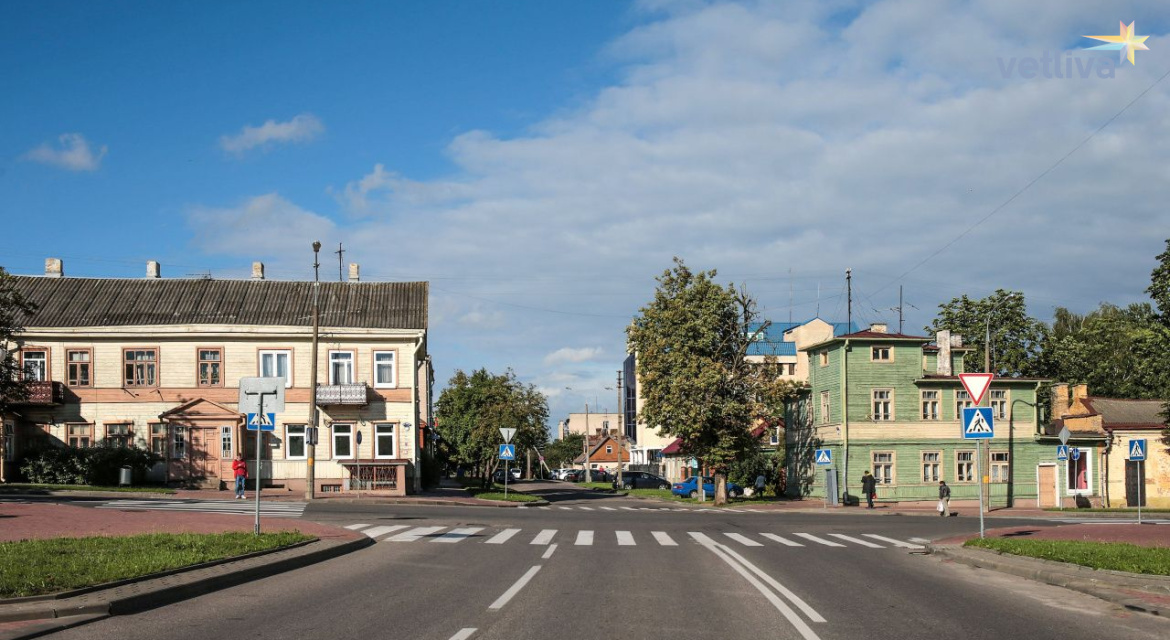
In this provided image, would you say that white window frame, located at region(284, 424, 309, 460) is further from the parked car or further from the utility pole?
the parked car

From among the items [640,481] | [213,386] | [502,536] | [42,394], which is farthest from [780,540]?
[640,481]

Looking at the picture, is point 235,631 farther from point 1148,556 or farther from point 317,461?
point 317,461

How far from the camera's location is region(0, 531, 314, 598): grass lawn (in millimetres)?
11523

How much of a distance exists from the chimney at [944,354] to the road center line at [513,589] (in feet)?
123

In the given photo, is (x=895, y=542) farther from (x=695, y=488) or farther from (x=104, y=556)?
(x=695, y=488)

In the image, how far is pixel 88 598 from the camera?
1104 centimetres

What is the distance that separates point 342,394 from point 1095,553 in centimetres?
3362

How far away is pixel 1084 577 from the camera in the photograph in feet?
47.4

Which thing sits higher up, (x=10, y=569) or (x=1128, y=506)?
(x=10, y=569)

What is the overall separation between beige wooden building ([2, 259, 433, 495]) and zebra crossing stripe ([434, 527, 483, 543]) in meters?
20.2

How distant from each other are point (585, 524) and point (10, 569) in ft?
57.9

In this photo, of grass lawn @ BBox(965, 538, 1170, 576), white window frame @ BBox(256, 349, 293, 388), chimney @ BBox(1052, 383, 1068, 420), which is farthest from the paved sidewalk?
chimney @ BBox(1052, 383, 1068, 420)

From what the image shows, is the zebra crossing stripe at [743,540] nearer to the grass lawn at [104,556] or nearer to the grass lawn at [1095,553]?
the grass lawn at [1095,553]

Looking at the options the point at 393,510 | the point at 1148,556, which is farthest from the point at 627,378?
the point at 1148,556
